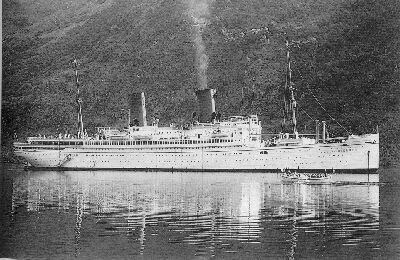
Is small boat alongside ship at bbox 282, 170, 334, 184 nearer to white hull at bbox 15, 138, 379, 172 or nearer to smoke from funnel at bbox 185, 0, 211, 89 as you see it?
white hull at bbox 15, 138, 379, 172

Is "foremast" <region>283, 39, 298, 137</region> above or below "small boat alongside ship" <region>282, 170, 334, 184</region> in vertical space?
above

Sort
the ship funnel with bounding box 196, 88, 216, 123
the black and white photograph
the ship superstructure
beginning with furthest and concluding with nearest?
the ship superstructure → the ship funnel with bounding box 196, 88, 216, 123 → the black and white photograph

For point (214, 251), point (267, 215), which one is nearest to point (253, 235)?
point (214, 251)

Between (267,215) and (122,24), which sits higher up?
(122,24)

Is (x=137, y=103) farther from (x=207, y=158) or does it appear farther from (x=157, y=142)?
(x=157, y=142)

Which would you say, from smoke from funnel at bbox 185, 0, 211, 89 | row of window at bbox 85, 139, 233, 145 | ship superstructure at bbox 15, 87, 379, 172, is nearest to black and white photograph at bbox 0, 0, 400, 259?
smoke from funnel at bbox 185, 0, 211, 89

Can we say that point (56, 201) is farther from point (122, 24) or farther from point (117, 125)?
point (117, 125)
